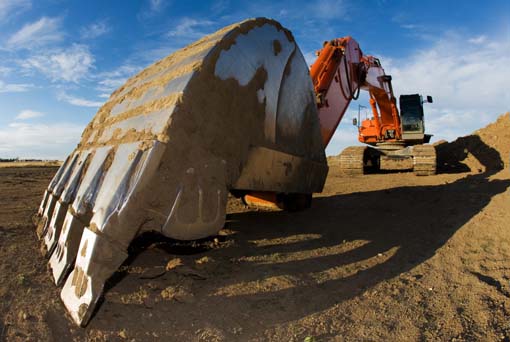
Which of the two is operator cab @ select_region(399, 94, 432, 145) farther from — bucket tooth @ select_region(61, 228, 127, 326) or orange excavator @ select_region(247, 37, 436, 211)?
bucket tooth @ select_region(61, 228, 127, 326)

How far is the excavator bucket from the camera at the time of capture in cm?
225

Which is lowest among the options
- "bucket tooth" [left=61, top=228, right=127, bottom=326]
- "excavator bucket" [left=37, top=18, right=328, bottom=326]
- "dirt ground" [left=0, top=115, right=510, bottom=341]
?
"dirt ground" [left=0, top=115, right=510, bottom=341]

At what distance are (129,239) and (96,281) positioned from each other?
0.29m

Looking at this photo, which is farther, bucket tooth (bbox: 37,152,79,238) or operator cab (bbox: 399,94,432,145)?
operator cab (bbox: 399,94,432,145)

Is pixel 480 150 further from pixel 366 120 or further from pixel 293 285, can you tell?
pixel 293 285

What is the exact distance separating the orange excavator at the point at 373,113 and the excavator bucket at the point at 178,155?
90.3 inches

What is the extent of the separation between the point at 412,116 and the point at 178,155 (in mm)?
11148

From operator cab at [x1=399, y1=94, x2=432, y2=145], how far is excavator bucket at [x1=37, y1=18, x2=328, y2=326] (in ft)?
30.1

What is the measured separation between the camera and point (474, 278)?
123 inches

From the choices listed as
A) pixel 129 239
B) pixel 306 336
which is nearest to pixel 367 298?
pixel 306 336

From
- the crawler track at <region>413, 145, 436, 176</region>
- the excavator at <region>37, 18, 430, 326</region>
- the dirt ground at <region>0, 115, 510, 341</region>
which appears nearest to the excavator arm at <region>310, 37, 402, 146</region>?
the excavator at <region>37, 18, 430, 326</region>

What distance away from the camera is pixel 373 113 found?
1267 cm

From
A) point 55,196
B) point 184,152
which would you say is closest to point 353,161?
point 55,196

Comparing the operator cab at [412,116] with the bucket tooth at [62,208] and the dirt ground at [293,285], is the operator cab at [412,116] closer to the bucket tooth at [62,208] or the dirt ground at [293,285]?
the dirt ground at [293,285]
